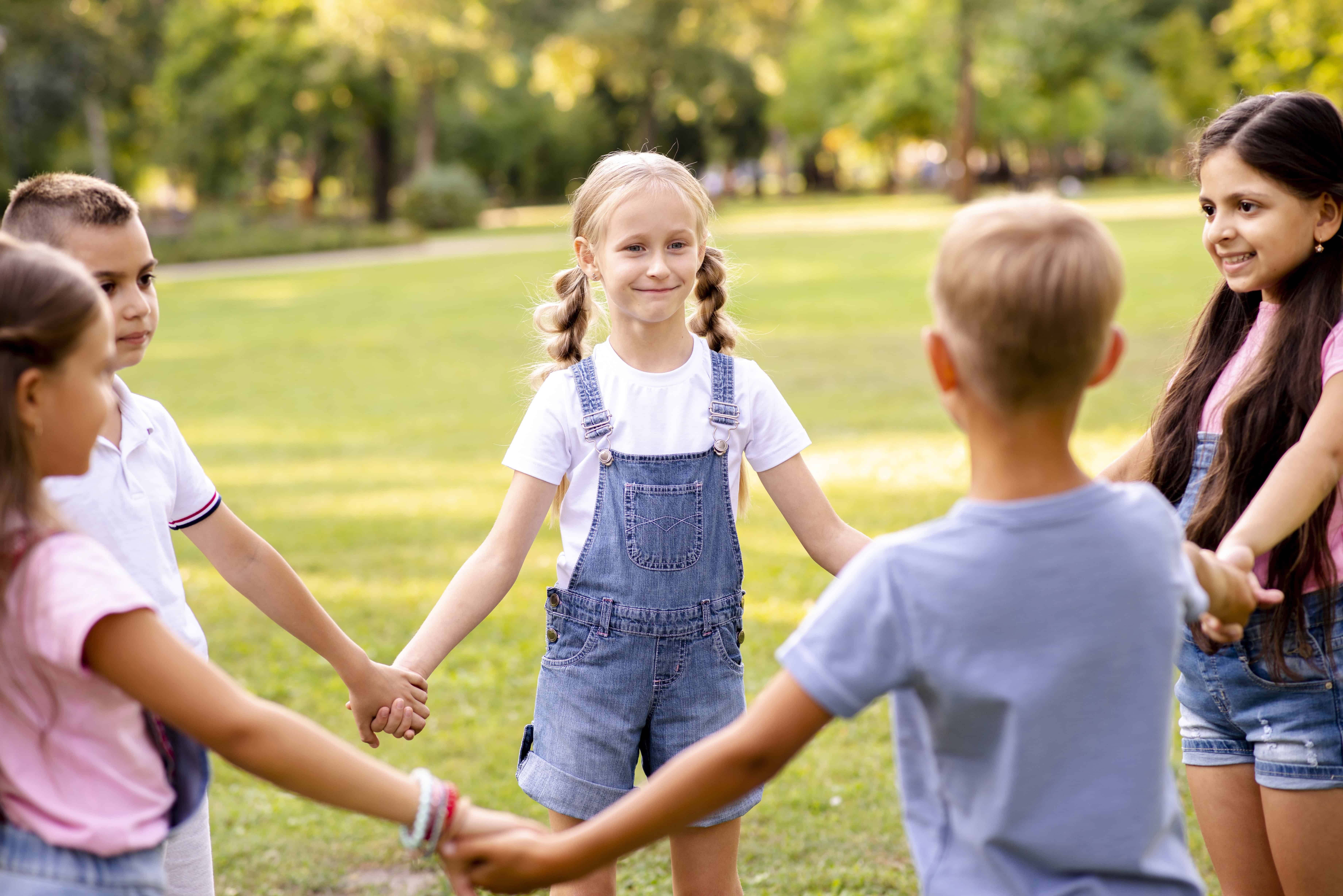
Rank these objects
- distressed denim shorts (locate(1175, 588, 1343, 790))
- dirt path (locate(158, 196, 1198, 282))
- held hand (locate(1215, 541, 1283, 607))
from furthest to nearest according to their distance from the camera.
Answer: dirt path (locate(158, 196, 1198, 282)) < distressed denim shorts (locate(1175, 588, 1343, 790)) < held hand (locate(1215, 541, 1283, 607))

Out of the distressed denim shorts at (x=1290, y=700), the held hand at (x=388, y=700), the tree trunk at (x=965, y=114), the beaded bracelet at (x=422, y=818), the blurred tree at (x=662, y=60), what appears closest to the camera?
the beaded bracelet at (x=422, y=818)

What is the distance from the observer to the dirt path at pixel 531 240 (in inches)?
1162

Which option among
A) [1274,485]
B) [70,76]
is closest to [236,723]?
[1274,485]

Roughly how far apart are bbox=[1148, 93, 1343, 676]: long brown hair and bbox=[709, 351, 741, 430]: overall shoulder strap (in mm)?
961

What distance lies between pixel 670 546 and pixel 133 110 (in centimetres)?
4908

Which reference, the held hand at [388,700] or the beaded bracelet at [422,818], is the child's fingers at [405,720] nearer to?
the held hand at [388,700]

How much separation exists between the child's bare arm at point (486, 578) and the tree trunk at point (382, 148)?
4463 cm

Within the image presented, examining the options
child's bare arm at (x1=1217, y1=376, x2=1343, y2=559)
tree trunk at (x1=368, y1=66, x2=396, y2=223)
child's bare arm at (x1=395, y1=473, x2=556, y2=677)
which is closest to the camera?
child's bare arm at (x1=1217, y1=376, x2=1343, y2=559)

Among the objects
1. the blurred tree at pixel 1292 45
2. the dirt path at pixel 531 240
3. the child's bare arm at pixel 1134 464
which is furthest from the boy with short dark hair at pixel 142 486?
the dirt path at pixel 531 240

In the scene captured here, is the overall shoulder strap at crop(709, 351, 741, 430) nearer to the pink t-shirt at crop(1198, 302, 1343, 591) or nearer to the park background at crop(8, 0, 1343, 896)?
the pink t-shirt at crop(1198, 302, 1343, 591)

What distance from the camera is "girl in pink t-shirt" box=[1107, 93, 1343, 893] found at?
7.76 feet

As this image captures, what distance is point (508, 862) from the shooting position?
1.92 m

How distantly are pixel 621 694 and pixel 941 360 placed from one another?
3.93 feet

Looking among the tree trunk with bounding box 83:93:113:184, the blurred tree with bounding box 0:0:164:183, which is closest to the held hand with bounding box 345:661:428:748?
the blurred tree with bounding box 0:0:164:183
